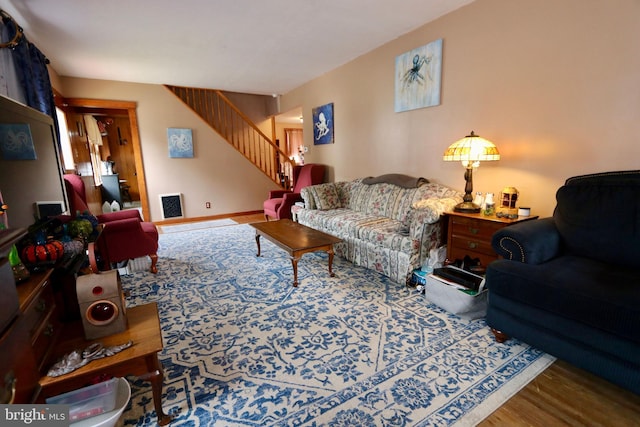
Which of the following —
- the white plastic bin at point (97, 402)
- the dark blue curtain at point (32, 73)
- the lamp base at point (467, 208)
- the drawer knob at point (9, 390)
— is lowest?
the white plastic bin at point (97, 402)

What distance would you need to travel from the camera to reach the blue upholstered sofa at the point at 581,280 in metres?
1.34

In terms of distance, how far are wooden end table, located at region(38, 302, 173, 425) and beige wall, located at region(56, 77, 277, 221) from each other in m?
4.48

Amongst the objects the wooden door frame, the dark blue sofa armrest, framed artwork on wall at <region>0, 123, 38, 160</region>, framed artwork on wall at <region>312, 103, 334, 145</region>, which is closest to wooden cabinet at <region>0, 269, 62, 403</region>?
framed artwork on wall at <region>0, 123, 38, 160</region>

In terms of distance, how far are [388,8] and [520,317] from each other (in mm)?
2750

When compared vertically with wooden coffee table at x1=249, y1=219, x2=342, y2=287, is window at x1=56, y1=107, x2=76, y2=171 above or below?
above

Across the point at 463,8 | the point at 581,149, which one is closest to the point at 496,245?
the point at 581,149

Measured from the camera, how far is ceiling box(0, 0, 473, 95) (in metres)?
2.59

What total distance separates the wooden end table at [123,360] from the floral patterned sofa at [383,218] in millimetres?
1934

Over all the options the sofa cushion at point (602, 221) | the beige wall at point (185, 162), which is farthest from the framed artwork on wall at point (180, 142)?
the sofa cushion at point (602, 221)

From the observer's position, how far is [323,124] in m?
4.92

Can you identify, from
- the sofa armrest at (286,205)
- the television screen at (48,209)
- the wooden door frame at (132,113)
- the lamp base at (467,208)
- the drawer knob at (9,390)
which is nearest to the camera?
the drawer knob at (9,390)

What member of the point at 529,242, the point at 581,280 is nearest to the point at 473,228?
the point at 529,242

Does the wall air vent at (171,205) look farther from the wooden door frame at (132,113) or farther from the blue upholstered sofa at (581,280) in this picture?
the blue upholstered sofa at (581,280)

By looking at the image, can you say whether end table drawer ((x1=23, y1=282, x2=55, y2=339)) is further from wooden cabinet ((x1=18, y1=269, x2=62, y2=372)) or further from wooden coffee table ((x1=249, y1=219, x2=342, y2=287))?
wooden coffee table ((x1=249, y1=219, x2=342, y2=287))
